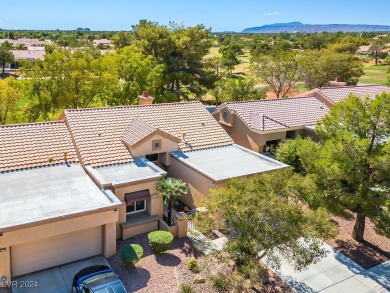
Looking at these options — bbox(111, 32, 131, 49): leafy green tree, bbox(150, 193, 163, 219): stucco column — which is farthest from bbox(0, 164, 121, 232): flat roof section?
bbox(111, 32, 131, 49): leafy green tree

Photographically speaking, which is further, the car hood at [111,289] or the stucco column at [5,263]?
the stucco column at [5,263]

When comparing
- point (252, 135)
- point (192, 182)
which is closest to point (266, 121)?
point (252, 135)

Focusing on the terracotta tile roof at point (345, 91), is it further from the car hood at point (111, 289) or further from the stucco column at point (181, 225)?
the car hood at point (111, 289)

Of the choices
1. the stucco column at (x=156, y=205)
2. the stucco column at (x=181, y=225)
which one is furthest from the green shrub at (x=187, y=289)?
the stucco column at (x=156, y=205)

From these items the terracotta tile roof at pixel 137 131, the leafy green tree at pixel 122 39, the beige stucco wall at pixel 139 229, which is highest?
the leafy green tree at pixel 122 39

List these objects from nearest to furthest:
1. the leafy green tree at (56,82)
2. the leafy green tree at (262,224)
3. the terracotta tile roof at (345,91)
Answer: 1. the leafy green tree at (262,224)
2. the leafy green tree at (56,82)
3. the terracotta tile roof at (345,91)

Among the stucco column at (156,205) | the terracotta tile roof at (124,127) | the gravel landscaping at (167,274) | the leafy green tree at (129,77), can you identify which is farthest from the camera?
the leafy green tree at (129,77)

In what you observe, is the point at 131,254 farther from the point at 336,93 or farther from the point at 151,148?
the point at 336,93
